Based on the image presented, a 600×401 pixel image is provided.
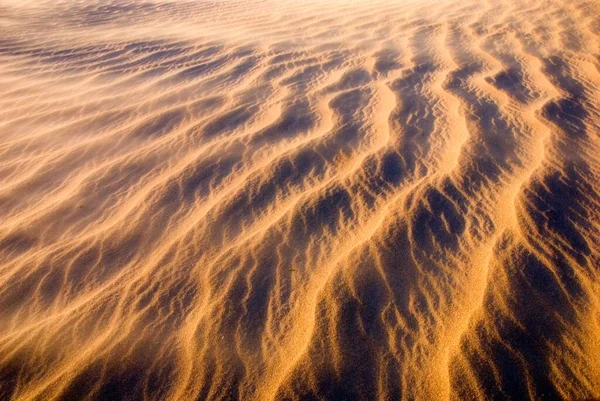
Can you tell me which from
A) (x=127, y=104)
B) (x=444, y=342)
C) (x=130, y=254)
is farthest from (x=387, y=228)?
(x=127, y=104)

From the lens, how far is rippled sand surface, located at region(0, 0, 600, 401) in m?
1.34

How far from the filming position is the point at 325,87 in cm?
312

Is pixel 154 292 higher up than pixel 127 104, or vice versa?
pixel 127 104

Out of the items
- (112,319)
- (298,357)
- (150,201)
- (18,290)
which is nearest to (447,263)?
(298,357)

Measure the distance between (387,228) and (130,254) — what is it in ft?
3.68

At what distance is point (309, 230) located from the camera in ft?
5.98

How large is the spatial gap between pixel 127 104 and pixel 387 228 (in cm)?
227

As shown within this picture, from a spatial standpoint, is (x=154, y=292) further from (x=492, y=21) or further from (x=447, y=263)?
(x=492, y=21)

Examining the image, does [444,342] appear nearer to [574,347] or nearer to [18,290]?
[574,347]

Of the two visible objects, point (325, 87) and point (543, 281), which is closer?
point (543, 281)

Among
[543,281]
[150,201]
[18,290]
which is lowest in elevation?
[543,281]

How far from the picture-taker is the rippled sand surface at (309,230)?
1.34 metres

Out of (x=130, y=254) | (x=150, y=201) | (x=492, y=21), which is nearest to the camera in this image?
(x=130, y=254)

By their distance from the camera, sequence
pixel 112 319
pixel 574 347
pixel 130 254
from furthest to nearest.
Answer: pixel 130 254 < pixel 112 319 < pixel 574 347
